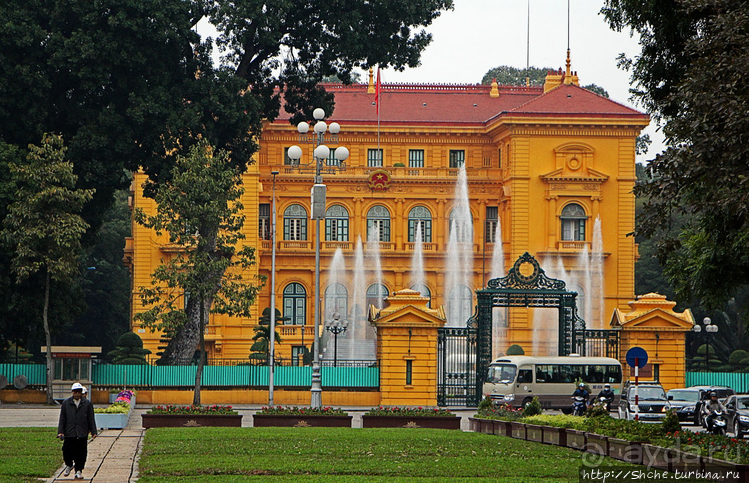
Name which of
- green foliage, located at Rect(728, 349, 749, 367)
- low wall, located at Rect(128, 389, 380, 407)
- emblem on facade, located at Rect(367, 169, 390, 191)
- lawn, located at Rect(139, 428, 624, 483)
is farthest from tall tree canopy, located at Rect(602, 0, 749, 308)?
emblem on facade, located at Rect(367, 169, 390, 191)

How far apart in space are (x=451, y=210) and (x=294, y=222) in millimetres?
9189

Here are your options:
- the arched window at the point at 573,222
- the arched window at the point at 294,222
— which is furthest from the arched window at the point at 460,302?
the arched window at the point at 294,222

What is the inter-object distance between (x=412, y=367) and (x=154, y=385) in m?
9.25

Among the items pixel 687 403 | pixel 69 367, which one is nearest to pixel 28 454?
pixel 69 367

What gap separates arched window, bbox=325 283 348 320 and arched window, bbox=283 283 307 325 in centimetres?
146

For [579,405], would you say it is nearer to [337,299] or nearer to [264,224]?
[337,299]

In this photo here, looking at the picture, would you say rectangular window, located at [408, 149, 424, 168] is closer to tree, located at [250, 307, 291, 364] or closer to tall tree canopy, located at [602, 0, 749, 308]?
tree, located at [250, 307, 291, 364]

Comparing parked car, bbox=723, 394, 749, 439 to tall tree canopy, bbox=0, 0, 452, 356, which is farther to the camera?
tall tree canopy, bbox=0, 0, 452, 356

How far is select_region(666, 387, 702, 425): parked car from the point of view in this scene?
102ft

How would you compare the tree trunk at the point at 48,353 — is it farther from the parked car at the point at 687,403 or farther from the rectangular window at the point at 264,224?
the rectangular window at the point at 264,224

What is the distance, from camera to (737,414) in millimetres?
25812

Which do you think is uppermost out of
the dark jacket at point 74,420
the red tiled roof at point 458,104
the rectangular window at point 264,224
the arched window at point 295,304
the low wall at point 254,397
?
the red tiled roof at point 458,104

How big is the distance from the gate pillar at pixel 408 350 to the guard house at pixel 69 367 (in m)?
9.33

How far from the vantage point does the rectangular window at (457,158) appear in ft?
206
